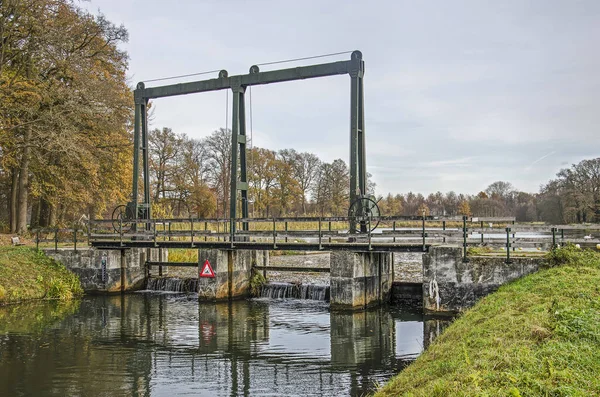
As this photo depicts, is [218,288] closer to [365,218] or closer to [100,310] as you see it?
[100,310]

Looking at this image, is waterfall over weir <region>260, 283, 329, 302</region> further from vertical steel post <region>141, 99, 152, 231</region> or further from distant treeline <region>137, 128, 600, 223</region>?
distant treeline <region>137, 128, 600, 223</region>

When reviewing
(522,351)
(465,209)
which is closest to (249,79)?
(522,351)

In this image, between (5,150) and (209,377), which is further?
(5,150)

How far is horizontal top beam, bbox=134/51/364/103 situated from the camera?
1717cm

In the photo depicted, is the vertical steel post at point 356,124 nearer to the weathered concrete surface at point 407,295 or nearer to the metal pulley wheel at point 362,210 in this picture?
the metal pulley wheel at point 362,210

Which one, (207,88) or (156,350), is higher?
(207,88)

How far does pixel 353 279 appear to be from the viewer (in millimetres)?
15078

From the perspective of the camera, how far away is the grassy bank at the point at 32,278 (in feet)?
56.6

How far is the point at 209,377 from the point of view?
920 centimetres

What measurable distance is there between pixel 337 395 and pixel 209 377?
2.51m

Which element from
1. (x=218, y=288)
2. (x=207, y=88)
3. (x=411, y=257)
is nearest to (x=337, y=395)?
(x=218, y=288)

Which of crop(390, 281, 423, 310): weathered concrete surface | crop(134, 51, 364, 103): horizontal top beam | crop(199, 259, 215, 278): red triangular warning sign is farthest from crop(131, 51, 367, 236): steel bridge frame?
crop(390, 281, 423, 310): weathered concrete surface

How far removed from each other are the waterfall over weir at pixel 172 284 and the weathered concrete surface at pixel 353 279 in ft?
22.3

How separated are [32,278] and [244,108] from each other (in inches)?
394
